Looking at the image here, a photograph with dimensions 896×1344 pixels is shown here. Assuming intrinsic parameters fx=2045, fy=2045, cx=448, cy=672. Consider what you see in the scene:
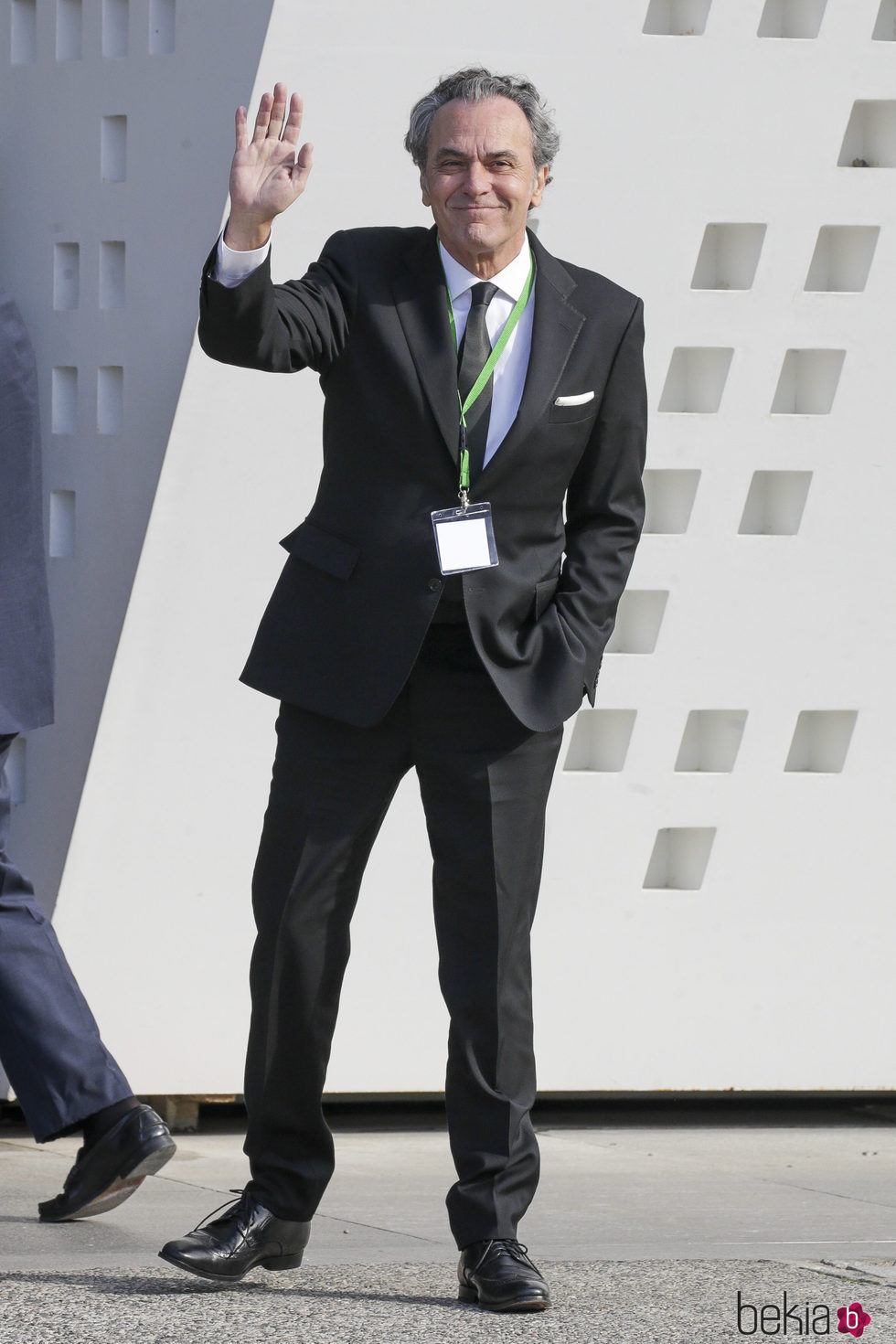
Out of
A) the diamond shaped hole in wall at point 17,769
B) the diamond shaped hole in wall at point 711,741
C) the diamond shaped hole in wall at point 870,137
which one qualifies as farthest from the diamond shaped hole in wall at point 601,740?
the diamond shaped hole in wall at point 870,137

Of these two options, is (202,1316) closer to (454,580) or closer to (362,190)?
(454,580)

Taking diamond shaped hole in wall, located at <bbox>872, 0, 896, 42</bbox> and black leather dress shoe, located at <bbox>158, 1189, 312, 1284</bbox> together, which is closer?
black leather dress shoe, located at <bbox>158, 1189, 312, 1284</bbox>

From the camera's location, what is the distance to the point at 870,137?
4.32 m

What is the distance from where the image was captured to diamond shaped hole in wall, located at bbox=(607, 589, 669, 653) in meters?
4.30

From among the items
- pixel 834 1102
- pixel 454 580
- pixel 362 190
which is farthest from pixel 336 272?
Result: pixel 834 1102

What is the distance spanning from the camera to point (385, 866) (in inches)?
168

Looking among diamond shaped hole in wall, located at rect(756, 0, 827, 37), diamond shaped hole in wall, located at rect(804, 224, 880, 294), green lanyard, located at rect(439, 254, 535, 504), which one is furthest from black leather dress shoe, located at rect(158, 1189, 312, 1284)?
diamond shaped hole in wall, located at rect(756, 0, 827, 37)

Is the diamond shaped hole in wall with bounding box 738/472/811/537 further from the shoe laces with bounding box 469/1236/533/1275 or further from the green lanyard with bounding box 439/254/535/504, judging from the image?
the shoe laces with bounding box 469/1236/533/1275

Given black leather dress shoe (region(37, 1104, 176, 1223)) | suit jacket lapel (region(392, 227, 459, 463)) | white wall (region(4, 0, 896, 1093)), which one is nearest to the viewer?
suit jacket lapel (region(392, 227, 459, 463))

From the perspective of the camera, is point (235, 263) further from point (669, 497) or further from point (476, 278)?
point (669, 497)

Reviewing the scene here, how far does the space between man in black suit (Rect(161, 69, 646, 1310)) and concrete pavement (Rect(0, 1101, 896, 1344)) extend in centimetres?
13

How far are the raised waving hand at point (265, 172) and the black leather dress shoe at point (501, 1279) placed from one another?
1.43m

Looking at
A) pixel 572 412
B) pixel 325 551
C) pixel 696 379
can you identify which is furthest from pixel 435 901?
pixel 696 379

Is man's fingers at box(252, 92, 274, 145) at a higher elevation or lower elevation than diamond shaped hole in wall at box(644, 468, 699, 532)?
higher
